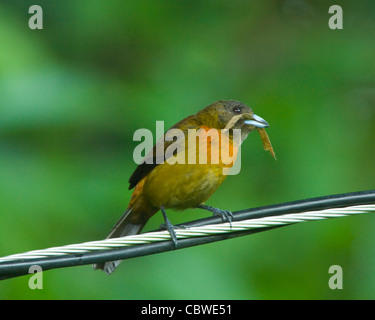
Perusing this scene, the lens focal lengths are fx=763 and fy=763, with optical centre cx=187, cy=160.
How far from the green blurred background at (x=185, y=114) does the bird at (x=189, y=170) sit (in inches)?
45.4

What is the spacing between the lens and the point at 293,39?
25.1ft

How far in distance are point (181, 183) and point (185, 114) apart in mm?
2140

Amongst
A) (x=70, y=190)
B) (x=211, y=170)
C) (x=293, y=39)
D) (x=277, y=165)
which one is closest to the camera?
(x=211, y=170)

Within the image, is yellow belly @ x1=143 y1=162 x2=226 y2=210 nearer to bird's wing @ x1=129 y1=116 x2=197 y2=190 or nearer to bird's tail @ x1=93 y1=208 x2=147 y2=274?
bird's wing @ x1=129 y1=116 x2=197 y2=190

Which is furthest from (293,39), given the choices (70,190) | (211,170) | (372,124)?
(211,170)

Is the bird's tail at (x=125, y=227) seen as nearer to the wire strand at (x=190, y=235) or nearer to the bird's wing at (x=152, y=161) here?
the bird's wing at (x=152, y=161)

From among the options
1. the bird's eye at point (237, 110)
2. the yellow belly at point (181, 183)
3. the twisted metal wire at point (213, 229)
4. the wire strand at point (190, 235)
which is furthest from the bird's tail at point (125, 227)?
the twisted metal wire at point (213, 229)

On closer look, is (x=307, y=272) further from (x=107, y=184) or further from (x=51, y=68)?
(x=51, y=68)

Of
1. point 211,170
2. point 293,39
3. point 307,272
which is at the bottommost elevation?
point 307,272

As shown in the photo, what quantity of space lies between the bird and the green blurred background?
1.15 m

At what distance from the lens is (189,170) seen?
4.59 meters

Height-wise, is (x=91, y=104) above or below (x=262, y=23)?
below

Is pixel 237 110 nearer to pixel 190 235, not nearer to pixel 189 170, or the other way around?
pixel 189 170

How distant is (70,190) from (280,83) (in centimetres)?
227
